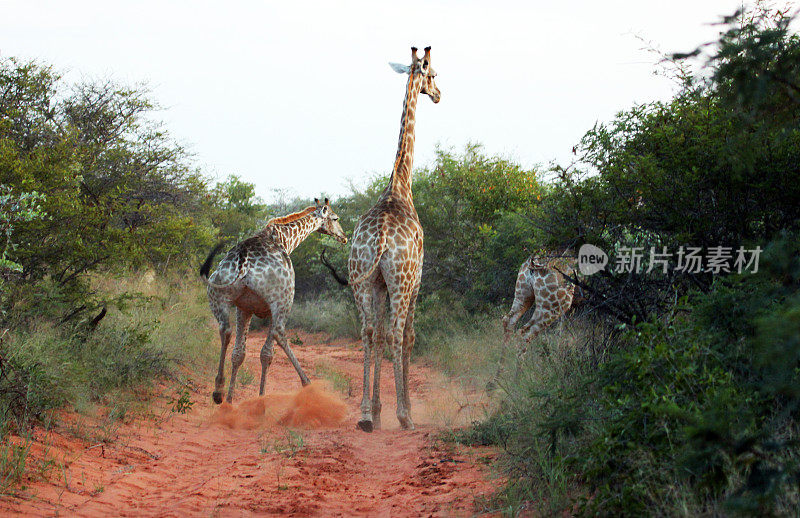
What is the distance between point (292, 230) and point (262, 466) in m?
5.37

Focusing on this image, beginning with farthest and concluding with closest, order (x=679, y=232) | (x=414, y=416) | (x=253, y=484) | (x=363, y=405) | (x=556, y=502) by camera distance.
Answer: (x=414, y=416), (x=363, y=405), (x=679, y=232), (x=253, y=484), (x=556, y=502)

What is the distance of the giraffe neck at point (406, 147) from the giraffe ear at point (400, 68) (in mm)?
108

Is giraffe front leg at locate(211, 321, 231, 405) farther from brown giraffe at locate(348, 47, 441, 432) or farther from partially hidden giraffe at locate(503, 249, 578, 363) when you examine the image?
partially hidden giraffe at locate(503, 249, 578, 363)

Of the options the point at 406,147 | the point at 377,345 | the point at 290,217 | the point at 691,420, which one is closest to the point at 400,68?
the point at 406,147

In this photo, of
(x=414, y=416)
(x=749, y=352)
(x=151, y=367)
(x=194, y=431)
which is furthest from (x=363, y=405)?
(x=749, y=352)

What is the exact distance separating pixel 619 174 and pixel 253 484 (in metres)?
3.89

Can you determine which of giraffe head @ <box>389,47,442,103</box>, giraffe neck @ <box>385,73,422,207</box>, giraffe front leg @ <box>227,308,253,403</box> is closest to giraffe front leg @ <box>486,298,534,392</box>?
giraffe neck @ <box>385,73,422,207</box>

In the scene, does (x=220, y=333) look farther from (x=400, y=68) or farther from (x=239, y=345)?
(x=400, y=68)

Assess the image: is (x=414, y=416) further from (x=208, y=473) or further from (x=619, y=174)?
(x=619, y=174)

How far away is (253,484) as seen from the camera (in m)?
4.75

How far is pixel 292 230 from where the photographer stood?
33.3 ft

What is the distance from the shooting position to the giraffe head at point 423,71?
8648mm

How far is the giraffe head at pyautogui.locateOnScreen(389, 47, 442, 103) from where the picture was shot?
8648mm

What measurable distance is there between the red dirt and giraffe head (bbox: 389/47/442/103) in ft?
13.7
